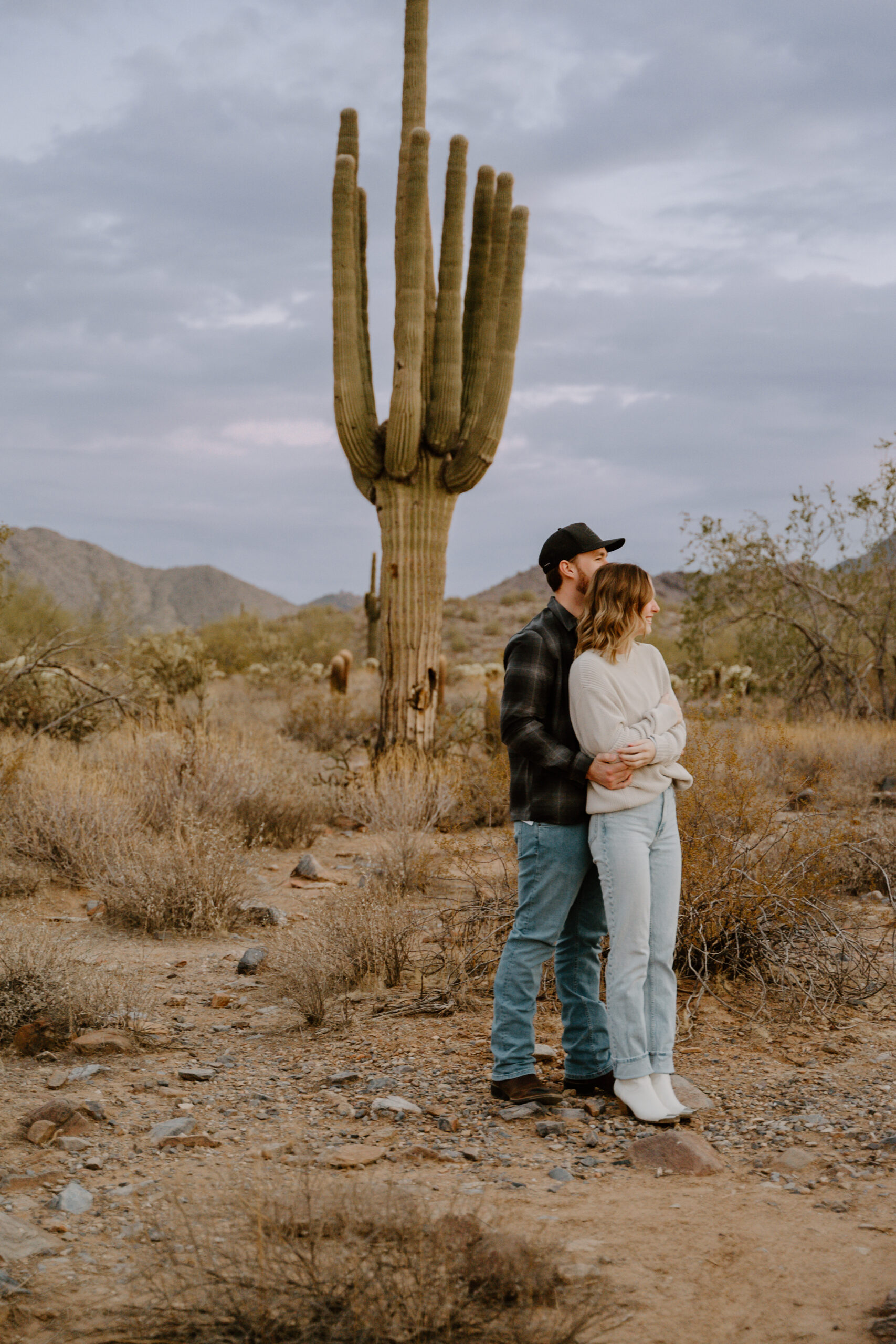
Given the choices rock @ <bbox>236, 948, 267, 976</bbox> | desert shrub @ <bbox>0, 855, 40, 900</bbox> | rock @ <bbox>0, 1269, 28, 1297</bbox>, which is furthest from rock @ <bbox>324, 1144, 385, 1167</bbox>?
desert shrub @ <bbox>0, 855, 40, 900</bbox>

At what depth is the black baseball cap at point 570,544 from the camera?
410 centimetres

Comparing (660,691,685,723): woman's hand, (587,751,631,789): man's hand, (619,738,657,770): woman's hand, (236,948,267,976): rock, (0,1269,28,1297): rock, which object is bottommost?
(236,948,267,976): rock

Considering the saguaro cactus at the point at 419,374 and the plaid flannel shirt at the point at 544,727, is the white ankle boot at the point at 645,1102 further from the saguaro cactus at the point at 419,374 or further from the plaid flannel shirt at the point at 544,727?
the saguaro cactus at the point at 419,374

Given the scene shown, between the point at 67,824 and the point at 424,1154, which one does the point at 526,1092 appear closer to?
the point at 424,1154

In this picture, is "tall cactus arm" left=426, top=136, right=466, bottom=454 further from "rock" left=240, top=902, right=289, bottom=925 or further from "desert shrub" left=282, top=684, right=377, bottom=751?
"rock" left=240, top=902, right=289, bottom=925

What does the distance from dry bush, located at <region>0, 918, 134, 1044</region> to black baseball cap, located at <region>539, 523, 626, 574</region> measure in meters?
2.87

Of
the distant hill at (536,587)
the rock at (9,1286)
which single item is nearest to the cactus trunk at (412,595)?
the rock at (9,1286)

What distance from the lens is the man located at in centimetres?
397

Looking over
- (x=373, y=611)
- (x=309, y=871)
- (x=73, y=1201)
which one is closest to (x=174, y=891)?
(x=309, y=871)

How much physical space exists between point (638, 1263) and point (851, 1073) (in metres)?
2.06

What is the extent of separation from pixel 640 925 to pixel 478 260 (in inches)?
348

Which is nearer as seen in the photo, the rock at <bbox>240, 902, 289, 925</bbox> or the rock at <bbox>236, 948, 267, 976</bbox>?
the rock at <bbox>236, 948, 267, 976</bbox>

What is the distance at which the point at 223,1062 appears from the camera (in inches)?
189

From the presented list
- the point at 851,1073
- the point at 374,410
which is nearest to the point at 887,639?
the point at 374,410
